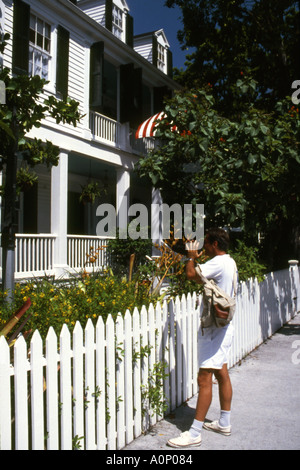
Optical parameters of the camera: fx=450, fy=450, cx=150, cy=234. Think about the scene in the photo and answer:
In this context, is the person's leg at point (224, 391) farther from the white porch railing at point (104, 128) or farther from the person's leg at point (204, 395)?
the white porch railing at point (104, 128)

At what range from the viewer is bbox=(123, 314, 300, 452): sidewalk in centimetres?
384

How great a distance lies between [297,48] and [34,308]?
463 inches

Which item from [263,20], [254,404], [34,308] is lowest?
[254,404]

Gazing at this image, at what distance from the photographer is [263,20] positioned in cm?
1288

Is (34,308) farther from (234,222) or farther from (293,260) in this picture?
(293,260)

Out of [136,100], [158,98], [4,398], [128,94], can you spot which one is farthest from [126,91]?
[4,398]

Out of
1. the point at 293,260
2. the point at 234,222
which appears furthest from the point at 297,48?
the point at 234,222

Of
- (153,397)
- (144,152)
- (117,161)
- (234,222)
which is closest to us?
(153,397)

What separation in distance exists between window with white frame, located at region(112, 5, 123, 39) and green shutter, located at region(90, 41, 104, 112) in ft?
11.4

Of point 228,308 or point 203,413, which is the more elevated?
point 228,308

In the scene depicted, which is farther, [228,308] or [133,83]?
[133,83]

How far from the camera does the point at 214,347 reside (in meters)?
3.88

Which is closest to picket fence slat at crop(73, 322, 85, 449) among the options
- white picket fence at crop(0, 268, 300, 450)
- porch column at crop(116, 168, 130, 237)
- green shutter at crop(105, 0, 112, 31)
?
white picket fence at crop(0, 268, 300, 450)

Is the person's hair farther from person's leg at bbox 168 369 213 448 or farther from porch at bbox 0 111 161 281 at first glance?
porch at bbox 0 111 161 281
